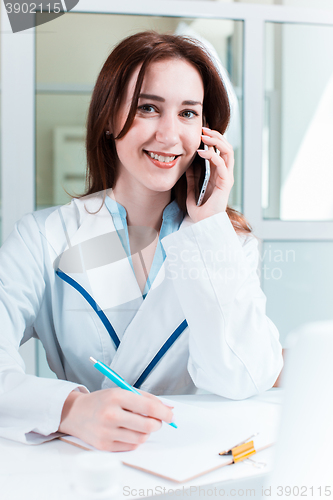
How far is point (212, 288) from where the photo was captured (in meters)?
0.88

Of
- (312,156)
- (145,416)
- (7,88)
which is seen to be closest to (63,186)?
(7,88)

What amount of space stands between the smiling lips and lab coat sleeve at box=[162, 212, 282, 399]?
0.80 ft

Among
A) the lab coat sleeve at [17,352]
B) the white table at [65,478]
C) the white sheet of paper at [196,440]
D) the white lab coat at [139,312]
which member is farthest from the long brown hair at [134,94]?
the white table at [65,478]

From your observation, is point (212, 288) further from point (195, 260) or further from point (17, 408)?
point (17, 408)

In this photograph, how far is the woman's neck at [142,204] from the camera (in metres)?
1.16

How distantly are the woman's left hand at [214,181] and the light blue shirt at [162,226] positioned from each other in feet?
0.26

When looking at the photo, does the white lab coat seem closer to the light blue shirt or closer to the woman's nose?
the light blue shirt

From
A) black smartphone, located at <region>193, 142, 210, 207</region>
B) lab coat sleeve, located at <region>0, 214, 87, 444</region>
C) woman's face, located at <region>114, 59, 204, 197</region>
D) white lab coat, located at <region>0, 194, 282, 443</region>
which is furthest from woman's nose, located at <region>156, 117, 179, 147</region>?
lab coat sleeve, located at <region>0, 214, 87, 444</region>

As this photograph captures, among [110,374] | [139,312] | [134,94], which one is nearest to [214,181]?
[134,94]

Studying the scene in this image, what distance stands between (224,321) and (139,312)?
8.3 inches

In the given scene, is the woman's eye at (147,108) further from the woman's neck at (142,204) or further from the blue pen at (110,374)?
the blue pen at (110,374)

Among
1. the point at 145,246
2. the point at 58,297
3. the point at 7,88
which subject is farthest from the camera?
the point at 7,88

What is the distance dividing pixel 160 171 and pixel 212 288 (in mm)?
362

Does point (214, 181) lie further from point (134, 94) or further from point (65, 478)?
point (65, 478)
